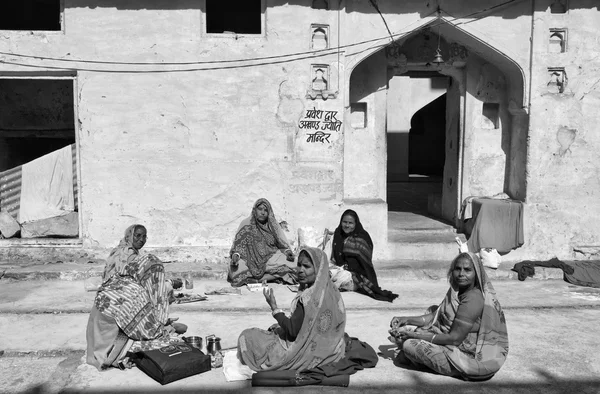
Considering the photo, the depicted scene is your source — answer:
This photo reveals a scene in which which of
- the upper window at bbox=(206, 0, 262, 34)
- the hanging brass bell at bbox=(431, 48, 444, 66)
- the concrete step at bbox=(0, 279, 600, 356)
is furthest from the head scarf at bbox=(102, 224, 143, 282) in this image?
the upper window at bbox=(206, 0, 262, 34)

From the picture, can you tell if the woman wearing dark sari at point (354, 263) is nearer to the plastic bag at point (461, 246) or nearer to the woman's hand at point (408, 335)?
the plastic bag at point (461, 246)

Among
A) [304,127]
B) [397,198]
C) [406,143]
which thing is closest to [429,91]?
[406,143]

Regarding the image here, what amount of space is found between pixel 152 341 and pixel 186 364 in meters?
0.59

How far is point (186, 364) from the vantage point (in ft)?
16.7

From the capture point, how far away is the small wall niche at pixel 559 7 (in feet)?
30.1

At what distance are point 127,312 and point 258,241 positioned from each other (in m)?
3.33

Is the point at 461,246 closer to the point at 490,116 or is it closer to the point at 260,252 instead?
the point at 490,116

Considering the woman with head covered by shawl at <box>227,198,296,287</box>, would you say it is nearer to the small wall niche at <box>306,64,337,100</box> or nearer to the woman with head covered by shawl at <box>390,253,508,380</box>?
the small wall niche at <box>306,64,337,100</box>

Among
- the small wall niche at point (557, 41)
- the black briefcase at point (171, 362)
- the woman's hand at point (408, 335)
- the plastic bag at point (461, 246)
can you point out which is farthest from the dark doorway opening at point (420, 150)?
the black briefcase at point (171, 362)

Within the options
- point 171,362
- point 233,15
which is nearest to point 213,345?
point 171,362

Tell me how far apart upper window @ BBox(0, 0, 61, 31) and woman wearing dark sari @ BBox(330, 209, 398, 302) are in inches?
308

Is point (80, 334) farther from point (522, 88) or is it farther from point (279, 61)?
point (522, 88)

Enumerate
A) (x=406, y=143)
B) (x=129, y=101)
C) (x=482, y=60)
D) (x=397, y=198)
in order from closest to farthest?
(x=129, y=101)
(x=482, y=60)
(x=397, y=198)
(x=406, y=143)

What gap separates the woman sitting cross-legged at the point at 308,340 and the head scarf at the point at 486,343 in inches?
35.9
